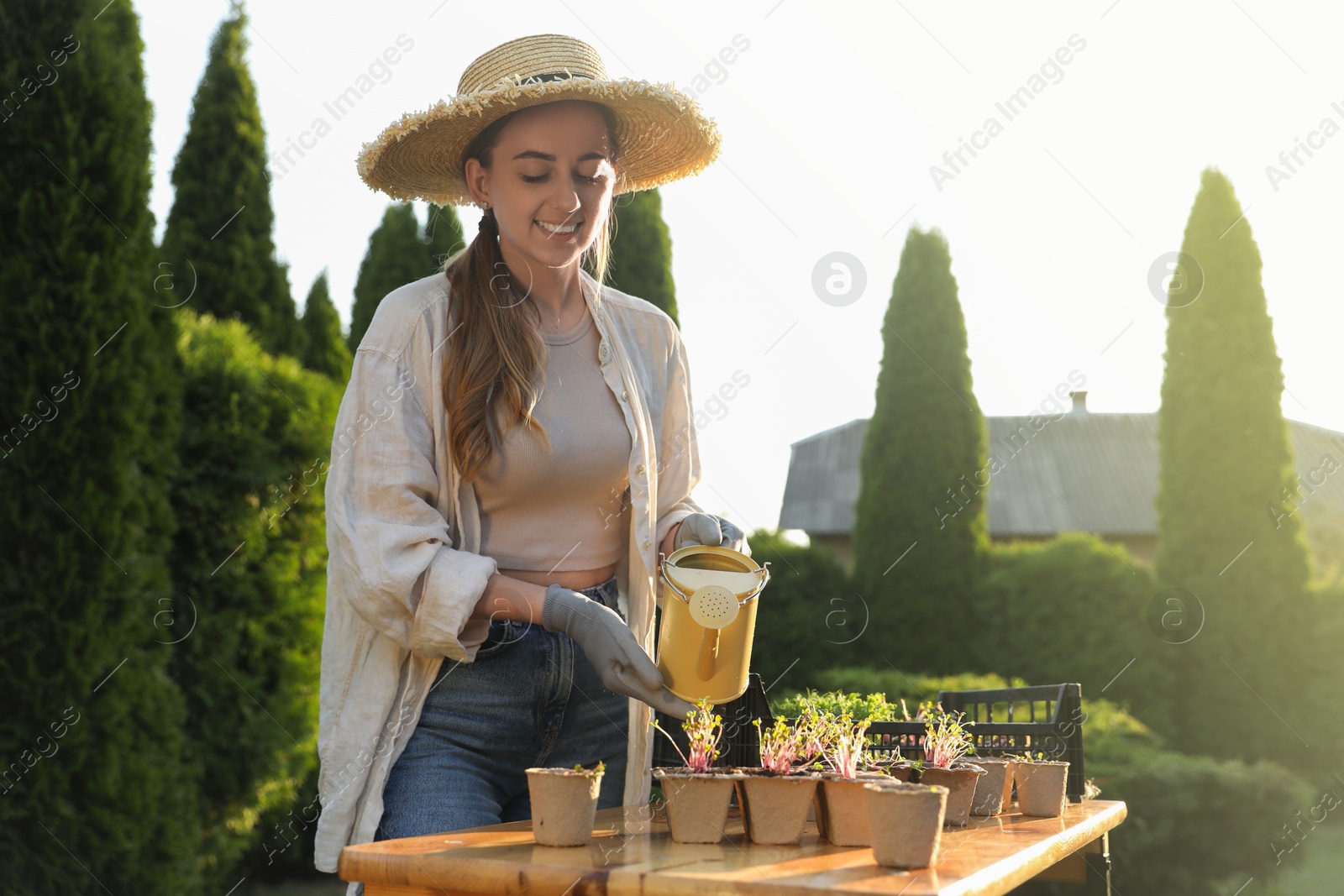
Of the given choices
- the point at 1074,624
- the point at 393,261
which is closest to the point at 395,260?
the point at 393,261

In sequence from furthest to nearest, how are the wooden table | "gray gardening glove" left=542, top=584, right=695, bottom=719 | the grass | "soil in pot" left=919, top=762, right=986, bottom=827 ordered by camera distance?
1. the grass
2. "soil in pot" left=919, top=762, right=986, bottom=827
3. "gray gardening glove" left=542, top=584, right=695, bottom=719
4. the wooden table

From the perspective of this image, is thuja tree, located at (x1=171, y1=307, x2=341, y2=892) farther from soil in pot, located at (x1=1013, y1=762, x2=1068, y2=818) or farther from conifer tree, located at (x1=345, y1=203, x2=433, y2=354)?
soil in pot, located at (x1=1013, y1=762, x2=1068, y2=818)

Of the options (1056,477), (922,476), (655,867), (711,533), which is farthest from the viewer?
(1056,477)

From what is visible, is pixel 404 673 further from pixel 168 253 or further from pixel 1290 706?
pixel 1290 706

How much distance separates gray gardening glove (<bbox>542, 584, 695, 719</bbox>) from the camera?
1647 mm

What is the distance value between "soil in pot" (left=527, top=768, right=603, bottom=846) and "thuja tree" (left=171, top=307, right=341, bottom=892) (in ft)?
13.7

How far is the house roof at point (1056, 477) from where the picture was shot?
17.3 m

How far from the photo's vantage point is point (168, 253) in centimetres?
873

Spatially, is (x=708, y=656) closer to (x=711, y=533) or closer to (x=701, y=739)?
(x=701, y=739)

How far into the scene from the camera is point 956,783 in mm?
1771

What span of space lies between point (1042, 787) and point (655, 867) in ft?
3.49

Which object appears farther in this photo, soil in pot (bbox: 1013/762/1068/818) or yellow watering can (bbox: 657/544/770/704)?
soil in pot (bbox: 1013/762/1068/818)

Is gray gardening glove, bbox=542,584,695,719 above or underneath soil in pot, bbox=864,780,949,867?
above

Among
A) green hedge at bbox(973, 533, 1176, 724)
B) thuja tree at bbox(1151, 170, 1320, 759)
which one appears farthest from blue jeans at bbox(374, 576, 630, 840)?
thuja tree at bbox(1151, 170, 1320, 759)
